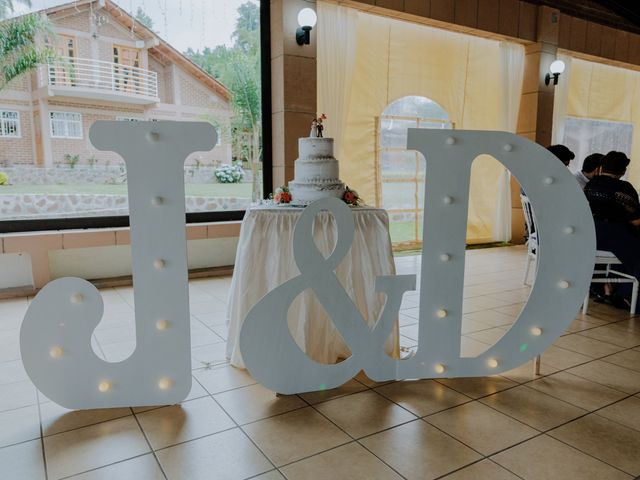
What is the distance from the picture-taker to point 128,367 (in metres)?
2.07

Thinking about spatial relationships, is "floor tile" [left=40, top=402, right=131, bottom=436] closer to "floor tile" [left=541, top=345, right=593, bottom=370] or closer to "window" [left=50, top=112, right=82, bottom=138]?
"floor tile" [left=541, top=345, right=593, bottom=370]

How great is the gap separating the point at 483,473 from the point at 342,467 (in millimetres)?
502

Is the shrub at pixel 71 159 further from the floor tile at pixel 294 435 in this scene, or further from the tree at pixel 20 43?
the floor tile at pixel 294 435

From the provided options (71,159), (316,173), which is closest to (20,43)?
(71,159)

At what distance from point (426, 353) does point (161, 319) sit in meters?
1.26

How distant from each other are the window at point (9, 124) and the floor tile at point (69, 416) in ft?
9.55

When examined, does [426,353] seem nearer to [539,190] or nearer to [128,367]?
[539,190]

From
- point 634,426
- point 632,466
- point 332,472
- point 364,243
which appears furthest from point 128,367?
point 634,426

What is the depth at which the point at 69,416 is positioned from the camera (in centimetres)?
207

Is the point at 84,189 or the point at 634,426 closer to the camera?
the point at 634,426

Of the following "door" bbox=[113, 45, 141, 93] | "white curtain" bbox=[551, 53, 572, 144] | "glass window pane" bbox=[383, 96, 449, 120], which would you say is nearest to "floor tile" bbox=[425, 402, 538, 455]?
"door" bbox=[113, 45, 141, 93]

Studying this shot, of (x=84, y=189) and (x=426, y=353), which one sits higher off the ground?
(x=84, y=189)

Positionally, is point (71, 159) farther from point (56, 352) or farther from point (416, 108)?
point (416, 108)

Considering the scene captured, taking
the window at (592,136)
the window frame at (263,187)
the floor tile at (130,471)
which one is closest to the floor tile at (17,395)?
the floor tile at (130,471)
